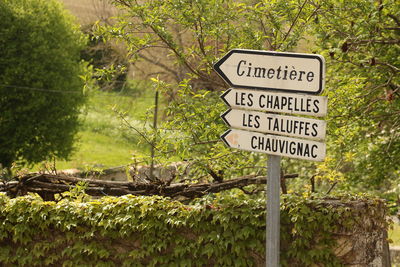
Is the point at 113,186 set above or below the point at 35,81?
below

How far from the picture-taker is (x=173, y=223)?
19.7 feet

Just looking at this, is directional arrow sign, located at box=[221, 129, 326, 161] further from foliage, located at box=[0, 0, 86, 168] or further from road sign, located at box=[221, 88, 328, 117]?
foliage, located at box=[0, 0, 86, 168]

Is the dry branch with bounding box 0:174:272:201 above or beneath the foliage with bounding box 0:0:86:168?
beneath

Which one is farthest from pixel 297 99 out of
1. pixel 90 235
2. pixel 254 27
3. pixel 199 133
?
pixel 254 27

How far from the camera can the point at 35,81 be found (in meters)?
23.8

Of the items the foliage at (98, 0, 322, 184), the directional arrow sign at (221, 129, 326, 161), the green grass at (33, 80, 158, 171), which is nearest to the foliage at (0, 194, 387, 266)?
the directional arrow sign at (221, 129, 326, 161)

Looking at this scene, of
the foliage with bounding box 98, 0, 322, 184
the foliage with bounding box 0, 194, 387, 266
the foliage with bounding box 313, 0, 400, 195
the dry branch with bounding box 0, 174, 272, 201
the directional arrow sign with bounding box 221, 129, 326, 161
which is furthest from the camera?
the foliage with bounding box 313, 0, 400, 195

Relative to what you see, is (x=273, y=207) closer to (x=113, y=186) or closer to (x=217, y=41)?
(x=113, y=186)

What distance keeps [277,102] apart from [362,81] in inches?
200

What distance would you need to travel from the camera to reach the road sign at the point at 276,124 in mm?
4453

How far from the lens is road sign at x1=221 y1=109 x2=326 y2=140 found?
4.45 m

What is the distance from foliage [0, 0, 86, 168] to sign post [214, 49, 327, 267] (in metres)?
19.2

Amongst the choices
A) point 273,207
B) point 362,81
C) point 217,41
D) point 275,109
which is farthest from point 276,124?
point 362,81

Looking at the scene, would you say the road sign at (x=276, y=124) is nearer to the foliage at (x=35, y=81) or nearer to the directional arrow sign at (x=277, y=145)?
the directional arrow sign at (x=277, y=145)
